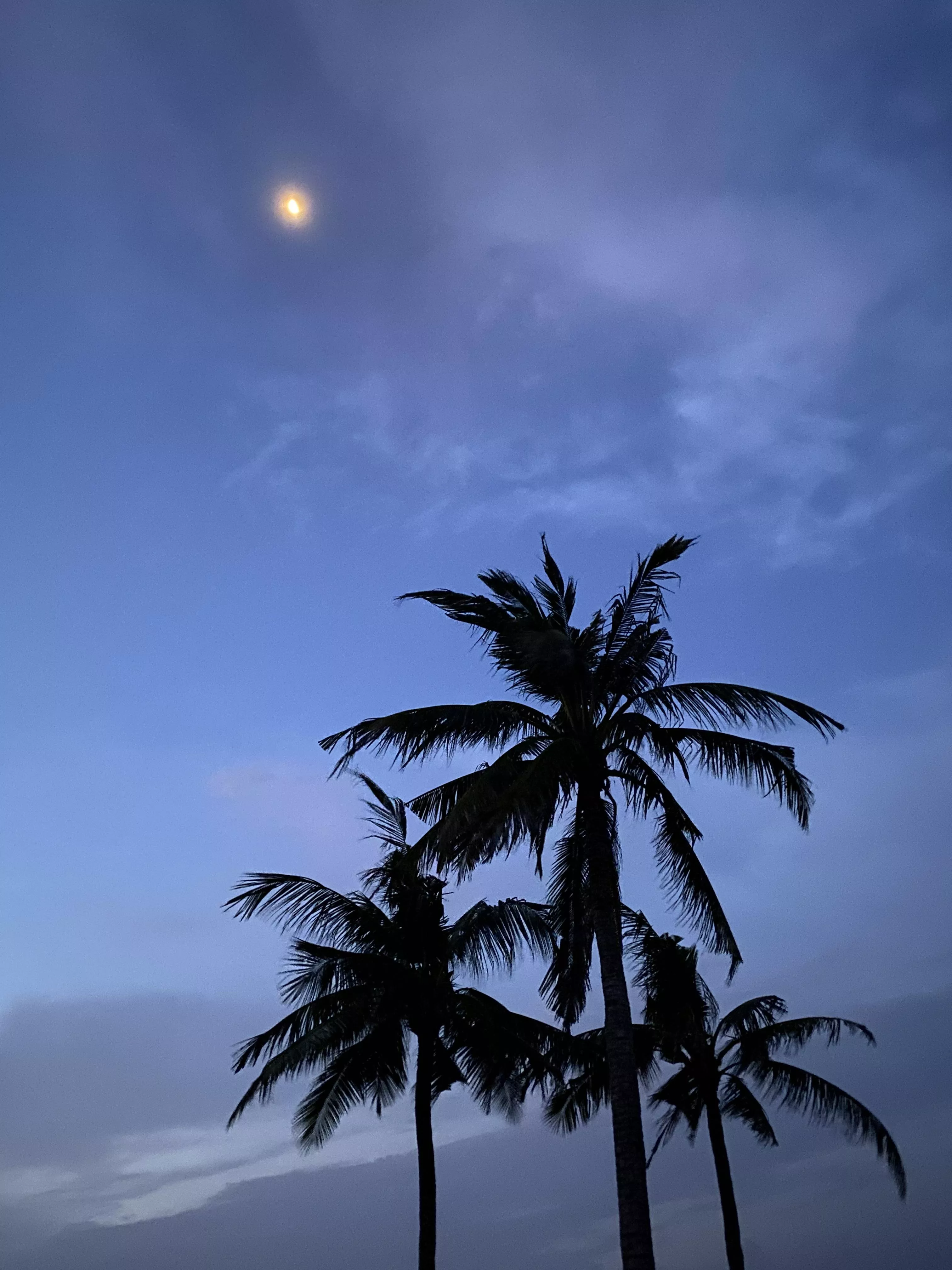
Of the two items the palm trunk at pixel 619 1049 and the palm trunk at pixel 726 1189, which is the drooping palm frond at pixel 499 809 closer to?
the palm trunk at pixel 619 1049

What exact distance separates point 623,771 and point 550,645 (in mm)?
2407

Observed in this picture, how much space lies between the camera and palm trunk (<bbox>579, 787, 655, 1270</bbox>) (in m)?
13.2

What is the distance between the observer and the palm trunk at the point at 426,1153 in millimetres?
18391

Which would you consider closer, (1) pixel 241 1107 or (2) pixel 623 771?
(2) pixel 623 771

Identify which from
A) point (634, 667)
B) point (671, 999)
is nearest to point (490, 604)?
point (634, 667)

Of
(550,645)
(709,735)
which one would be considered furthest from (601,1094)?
(550,645)

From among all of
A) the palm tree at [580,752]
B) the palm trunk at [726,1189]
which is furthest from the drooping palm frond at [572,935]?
the palm trunk at [726,1189]

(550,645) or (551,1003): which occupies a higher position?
(550,645)

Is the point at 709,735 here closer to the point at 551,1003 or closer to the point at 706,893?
the point at 706,893

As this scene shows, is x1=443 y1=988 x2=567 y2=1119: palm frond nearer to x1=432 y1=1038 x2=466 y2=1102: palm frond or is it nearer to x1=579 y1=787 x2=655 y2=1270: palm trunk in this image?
x1=432 y1=1038 x2=466 y2=1102: palm frond

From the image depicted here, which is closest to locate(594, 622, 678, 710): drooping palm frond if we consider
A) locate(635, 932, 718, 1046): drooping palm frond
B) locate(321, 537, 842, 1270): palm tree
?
locate(321, 537, 842, 1270): palm tree

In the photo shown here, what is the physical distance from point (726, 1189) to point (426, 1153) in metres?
Answer: 8.28

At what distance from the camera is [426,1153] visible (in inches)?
752

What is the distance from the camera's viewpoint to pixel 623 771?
637 inches
